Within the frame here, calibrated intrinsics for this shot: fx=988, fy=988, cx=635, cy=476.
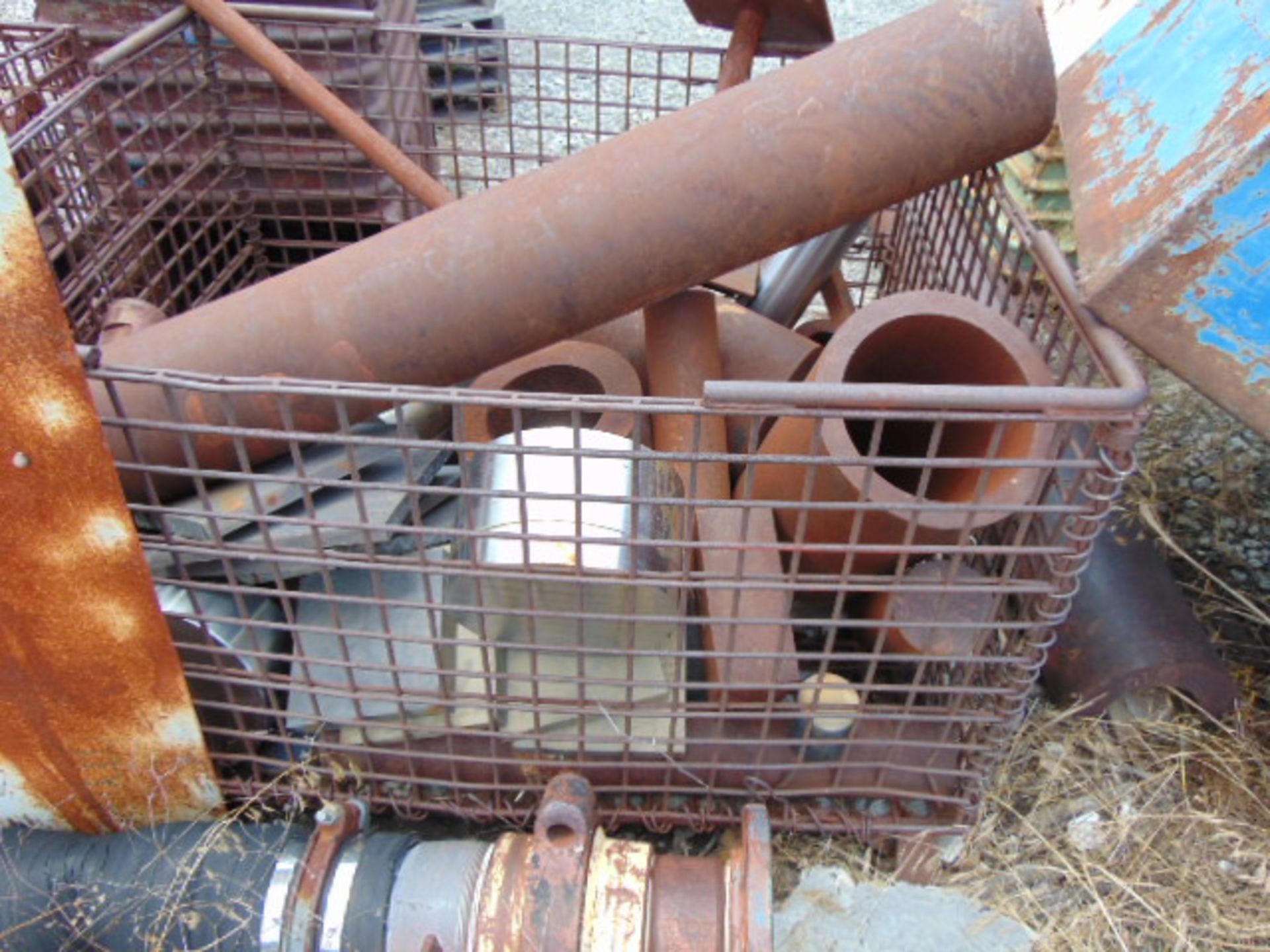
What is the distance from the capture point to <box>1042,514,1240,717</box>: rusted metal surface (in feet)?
4.99

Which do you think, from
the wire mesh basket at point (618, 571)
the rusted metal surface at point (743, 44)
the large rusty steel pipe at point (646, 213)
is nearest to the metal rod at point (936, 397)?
the wire mesh basket at point (618, 571)

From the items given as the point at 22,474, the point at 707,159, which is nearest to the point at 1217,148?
the point at 707,159

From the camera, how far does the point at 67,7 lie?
2373 mm

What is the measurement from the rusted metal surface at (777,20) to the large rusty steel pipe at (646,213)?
0.52 meters

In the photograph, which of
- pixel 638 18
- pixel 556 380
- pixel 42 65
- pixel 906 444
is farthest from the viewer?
pixel 638 18

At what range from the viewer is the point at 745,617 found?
1.30 metres

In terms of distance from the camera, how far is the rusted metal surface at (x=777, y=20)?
1838 mm

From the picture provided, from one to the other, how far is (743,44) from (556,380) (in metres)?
0.72

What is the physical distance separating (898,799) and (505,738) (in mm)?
572

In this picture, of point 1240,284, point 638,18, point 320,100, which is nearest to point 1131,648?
point 1240,284

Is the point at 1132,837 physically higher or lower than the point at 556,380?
lower

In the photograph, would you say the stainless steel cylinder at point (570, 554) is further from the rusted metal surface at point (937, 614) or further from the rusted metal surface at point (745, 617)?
the rusted metal surface at point (937, 614)

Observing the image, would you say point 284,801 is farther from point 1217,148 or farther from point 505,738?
point 1217,148

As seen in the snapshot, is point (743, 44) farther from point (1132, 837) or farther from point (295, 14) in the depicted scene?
point (1132, 837)
